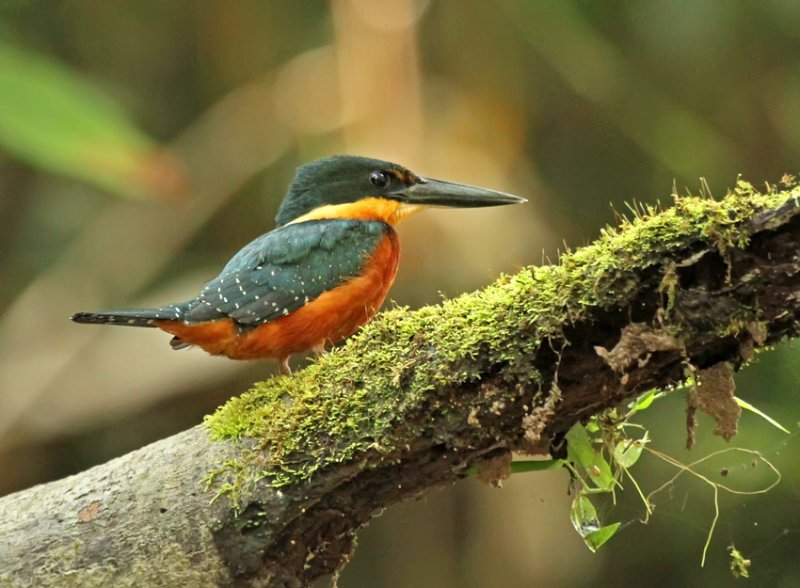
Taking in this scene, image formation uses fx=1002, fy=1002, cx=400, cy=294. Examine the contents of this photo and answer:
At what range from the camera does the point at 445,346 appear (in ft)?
7.20

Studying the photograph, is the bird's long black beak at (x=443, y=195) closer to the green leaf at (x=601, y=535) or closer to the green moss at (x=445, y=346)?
the green moss at (x=445, y=346)

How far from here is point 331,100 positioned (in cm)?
523

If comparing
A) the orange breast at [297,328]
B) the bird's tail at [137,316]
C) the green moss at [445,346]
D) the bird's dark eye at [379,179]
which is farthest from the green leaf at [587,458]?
the bird's dark eye at [379,179]

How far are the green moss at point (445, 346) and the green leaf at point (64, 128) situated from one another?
1.19 m

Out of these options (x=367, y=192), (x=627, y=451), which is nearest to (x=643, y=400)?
(x=627, y=451)

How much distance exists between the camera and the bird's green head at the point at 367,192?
364 cm

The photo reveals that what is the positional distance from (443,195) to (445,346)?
151cm

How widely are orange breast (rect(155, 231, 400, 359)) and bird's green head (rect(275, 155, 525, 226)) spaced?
1.40 feet

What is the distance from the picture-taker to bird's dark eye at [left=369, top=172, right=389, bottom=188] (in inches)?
145

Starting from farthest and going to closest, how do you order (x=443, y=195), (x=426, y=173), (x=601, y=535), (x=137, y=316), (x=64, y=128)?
1. (x=426, y=173)
2. (x=443, y=195)
3. (x=64, y=128)
4. (x=137, y=316)
5. (x=601, y=535)

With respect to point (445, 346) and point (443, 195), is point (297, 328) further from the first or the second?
point (445, 346)

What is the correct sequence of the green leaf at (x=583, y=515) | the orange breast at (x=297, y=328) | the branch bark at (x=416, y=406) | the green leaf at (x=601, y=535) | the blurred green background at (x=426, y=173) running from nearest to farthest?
1. the branch bark at (x=416, y=406)
2. the green leaf at (x=601, y=535)
3. the green leaf at (x=583, y=515)
4. the orange breast at (x=297, y=328)
5. the blurred green background at (x=426, y=173)

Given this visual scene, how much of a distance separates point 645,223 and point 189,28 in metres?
5.01

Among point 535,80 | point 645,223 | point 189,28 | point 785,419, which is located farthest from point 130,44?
point 645,223
